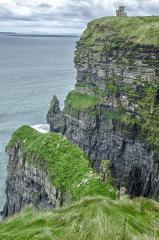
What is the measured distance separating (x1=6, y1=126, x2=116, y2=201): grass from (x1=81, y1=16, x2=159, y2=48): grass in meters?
39.2

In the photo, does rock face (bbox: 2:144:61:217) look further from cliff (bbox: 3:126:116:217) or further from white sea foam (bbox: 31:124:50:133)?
white sea foam (bbox: 31:124:50:133)

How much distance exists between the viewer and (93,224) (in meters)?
11.8

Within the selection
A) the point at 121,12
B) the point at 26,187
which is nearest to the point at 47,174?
the point at 26,187

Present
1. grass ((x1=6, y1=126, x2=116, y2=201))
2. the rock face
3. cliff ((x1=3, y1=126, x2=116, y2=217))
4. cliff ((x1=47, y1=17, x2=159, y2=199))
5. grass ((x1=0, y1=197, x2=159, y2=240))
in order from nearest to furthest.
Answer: grass ((x1=0, y1=197, x2=159, y2=240)), grass ((x1=6, y1=126, x2=116, y2=201)), cliff ((x1=3, y1=126, x2=116, y2=217)), the rock face, cliff ((x1=47, y1=17, x2=159, y2=199))

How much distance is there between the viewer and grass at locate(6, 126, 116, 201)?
3288 centimetres

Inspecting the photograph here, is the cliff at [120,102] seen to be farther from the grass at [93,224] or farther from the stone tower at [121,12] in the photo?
Answer: the grass at [93,224]

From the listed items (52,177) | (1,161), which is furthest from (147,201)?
(1,161)

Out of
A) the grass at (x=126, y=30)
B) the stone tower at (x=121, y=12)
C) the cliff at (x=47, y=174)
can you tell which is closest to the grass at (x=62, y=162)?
the cliff at (x=47, y=174)

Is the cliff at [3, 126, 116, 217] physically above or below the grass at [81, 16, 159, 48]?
below

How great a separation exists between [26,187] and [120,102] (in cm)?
4454

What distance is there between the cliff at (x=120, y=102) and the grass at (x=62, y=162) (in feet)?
102

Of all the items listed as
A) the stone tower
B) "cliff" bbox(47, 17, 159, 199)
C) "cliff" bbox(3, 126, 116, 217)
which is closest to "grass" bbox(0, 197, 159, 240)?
"cliff" bbox(3, 126, 116, 217)

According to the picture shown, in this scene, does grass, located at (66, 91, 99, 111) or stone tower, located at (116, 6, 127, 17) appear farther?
stone tower, located at (116, 6, 127, 17)

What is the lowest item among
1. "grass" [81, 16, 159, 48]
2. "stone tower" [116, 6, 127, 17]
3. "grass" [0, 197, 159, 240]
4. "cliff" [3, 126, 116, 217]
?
"cliff" [3, 126, 116, 217]
